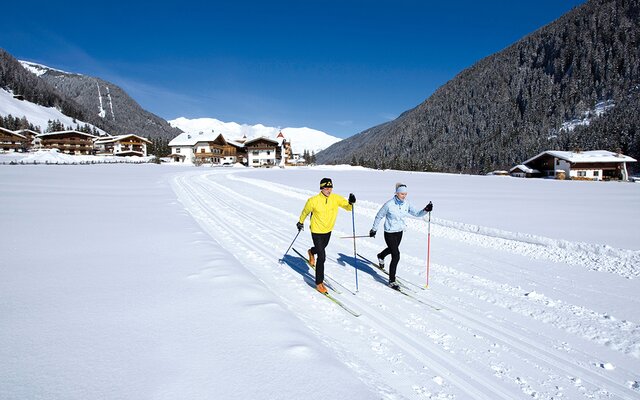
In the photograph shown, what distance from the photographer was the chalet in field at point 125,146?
98.0m

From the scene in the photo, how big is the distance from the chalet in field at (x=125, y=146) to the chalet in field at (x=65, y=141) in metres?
6.72

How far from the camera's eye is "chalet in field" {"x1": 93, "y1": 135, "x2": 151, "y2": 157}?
9803 cm

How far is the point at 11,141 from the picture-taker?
270ft

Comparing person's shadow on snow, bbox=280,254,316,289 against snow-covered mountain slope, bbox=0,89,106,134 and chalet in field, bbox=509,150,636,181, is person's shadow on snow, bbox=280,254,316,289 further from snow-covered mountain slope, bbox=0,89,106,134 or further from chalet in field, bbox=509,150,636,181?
snow-covered mountain slope, bbox=0,89,106,134

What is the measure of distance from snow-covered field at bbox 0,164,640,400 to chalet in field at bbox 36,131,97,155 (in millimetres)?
104615

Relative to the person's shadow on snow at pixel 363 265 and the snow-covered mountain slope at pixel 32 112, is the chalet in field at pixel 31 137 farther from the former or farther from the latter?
the person's shadow on snow at pixel 363 265

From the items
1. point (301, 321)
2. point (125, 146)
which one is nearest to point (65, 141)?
point (125, 146)

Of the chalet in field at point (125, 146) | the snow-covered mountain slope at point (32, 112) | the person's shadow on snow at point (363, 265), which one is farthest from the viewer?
the snow-covered mountain slope at point (32, 112)

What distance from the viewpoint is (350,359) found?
12.2 ft

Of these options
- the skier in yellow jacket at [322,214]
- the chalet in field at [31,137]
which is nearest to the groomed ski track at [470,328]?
the skier in yellow jacket at [322,214]

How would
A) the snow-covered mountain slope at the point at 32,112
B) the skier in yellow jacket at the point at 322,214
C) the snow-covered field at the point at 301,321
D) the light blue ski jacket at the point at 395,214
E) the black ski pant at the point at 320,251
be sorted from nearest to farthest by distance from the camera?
the snow-covered field at the point at 301,321 → the black ski pant at the point at 320,251 → the skier in yellow jacket at the point at 322,214 → the light blue ski jacket at the point at 395,214 → the snow-covered mountain slope at the point at 32,112

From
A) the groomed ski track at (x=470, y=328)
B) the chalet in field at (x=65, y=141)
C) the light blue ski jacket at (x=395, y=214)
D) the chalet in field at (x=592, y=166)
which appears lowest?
the groomed ski track at (x=470, y=328)

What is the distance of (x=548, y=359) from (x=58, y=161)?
66771 millimetres

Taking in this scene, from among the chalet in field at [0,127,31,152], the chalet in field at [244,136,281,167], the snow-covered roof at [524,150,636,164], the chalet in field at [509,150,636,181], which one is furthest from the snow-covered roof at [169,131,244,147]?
the snow-covered roof at [524,150,636,164]
